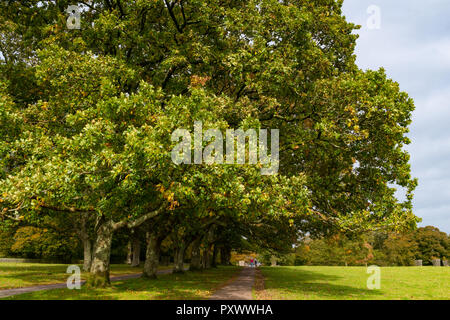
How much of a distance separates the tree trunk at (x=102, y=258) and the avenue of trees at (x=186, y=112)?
7 cm

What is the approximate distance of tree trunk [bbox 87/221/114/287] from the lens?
17344 millimetres

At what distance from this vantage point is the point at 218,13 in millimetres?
16688

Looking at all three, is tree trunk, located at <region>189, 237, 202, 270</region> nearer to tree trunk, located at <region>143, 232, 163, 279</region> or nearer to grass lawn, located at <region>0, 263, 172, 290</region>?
grass lawn, located at <region>0, 263, 172, 290</region>

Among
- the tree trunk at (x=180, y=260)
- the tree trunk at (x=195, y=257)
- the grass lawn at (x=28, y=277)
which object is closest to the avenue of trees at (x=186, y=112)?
the grass lawn at (x=28, y=277)

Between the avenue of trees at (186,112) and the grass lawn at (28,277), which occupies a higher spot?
the avenue of trees at (186,112)

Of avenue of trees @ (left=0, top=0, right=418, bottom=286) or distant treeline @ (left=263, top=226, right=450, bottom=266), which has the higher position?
avenue of trees @ (left=0, top=0, right=418, bottom=286)

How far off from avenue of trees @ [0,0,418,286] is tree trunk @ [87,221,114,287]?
0.24ft

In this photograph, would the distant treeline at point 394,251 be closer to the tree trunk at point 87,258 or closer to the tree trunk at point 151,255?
the tree trunk at point 87,258

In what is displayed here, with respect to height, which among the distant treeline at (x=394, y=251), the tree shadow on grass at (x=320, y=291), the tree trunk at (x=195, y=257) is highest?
the tree shadow on grass at (x=320, y=291)

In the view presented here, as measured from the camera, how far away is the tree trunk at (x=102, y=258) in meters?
17.3

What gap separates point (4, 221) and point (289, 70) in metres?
15.1

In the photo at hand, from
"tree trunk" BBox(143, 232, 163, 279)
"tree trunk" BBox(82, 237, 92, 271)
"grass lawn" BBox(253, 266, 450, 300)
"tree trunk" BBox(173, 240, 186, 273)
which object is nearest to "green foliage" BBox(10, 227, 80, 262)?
"tree trunk" BBox(82, 237, 92, 271)

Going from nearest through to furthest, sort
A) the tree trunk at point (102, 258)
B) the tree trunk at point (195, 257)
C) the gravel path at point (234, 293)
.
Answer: the gravel path at point (234, 293) < the tree trunk at point (102, 258) < the tree trunk at point (195, 257)

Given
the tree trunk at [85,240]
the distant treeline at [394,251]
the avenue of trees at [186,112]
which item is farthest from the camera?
the distant treeline at [394,251]
